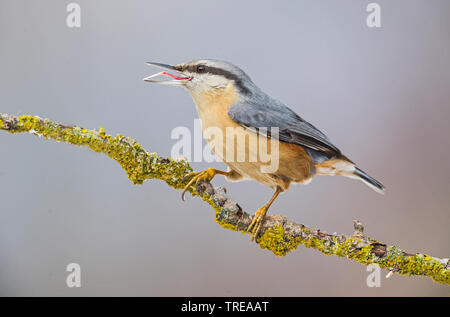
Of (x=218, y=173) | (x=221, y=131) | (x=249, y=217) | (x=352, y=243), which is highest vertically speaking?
(x=221, y=131)

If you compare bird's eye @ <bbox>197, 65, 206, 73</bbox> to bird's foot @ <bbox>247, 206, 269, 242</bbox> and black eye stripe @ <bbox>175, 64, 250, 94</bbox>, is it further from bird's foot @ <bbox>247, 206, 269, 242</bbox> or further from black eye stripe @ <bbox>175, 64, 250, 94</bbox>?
bird's foot @ <bbox>247, 206, 269, 242</bbox>

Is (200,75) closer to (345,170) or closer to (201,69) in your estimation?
(201,69)

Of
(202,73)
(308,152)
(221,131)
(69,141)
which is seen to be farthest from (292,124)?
(69,141)

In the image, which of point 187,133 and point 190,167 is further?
point 187,133

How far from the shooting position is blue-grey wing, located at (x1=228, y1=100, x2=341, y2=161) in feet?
5.11

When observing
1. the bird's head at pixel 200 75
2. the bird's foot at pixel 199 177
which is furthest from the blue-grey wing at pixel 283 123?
the bird's foot at pixel 199 177

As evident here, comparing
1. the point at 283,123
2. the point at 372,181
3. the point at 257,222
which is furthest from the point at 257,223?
the point at 372,181

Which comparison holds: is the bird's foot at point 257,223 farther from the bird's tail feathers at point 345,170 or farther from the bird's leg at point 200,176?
the bird's tail feathers at point 345,170

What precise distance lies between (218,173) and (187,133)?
288 mm

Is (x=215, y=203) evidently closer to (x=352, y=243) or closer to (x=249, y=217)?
(x=249, y=217)

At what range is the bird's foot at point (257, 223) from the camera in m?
1.52

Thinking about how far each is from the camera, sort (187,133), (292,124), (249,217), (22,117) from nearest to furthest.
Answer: (22,117) → (249,217) → (292,124) → (187,133)

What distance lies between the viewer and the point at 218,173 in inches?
62.9

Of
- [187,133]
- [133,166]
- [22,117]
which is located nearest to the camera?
[22,117]
